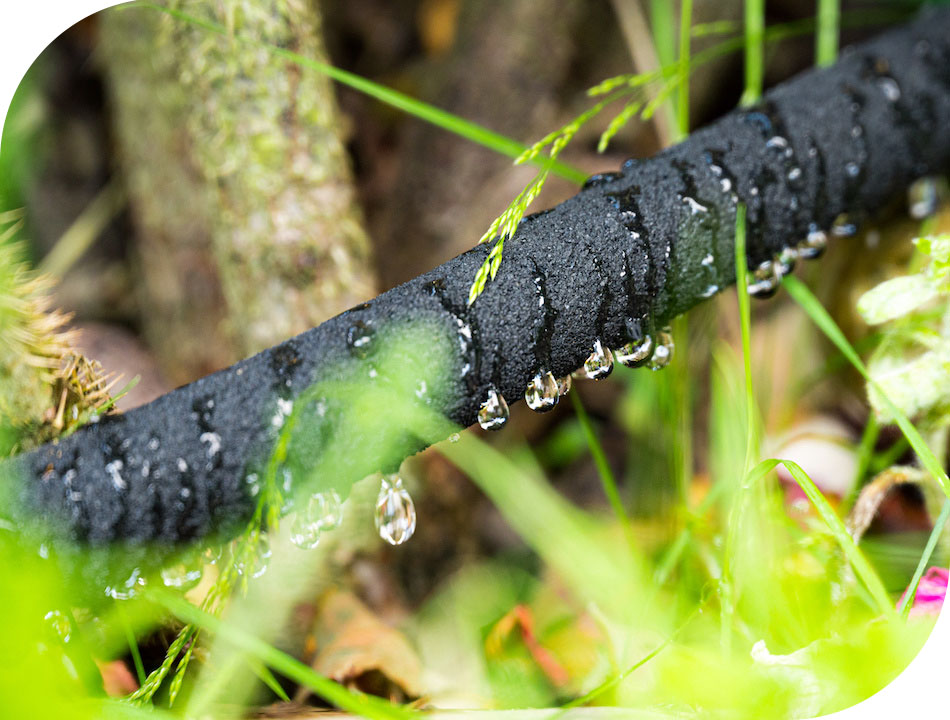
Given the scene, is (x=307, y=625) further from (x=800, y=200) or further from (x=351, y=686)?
(x=800, y=200)

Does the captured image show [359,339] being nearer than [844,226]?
Yes

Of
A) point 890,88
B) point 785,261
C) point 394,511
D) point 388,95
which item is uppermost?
point 388,95

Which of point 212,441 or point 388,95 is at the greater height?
point 388,95

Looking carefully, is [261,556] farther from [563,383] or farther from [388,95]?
[388,95]

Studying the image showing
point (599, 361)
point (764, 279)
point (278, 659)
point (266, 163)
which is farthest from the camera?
point (266, 163)

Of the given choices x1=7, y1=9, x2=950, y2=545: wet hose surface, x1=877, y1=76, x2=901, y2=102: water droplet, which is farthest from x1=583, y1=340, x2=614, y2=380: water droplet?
x1=877, y1=76, x2=901, y2=102: water droplet

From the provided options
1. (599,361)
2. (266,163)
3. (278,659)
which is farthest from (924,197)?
(278,659)

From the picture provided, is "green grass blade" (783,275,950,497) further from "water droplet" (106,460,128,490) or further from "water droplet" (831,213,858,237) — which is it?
"water droplet" (106,460,128,490)
